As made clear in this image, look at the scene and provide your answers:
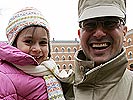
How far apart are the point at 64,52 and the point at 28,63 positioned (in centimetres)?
2365

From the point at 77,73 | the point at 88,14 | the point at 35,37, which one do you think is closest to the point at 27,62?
the point at 35,37

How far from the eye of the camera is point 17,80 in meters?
1.31

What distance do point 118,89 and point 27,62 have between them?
0.61 meters

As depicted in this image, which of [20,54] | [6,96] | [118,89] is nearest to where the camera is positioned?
[118,89]

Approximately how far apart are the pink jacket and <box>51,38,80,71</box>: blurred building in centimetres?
2308

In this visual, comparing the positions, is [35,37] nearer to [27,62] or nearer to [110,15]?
[27,62]

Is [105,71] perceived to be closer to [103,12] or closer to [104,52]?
[104,52]

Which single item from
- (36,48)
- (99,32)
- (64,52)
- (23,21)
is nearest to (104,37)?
(99,32)

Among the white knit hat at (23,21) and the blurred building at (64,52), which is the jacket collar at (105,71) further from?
the blurred building at (64,52)

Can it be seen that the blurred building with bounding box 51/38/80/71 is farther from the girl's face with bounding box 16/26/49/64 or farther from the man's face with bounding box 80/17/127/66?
the man's face with bounding box 80/17/127/66

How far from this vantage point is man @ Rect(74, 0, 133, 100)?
1.09 meters

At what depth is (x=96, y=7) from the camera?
1.12 meters

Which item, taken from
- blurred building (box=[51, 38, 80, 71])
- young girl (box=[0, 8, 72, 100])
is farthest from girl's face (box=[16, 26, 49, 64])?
blurred building (box=[51, 38, 80, 71])

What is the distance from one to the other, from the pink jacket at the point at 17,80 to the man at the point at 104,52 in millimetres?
295
